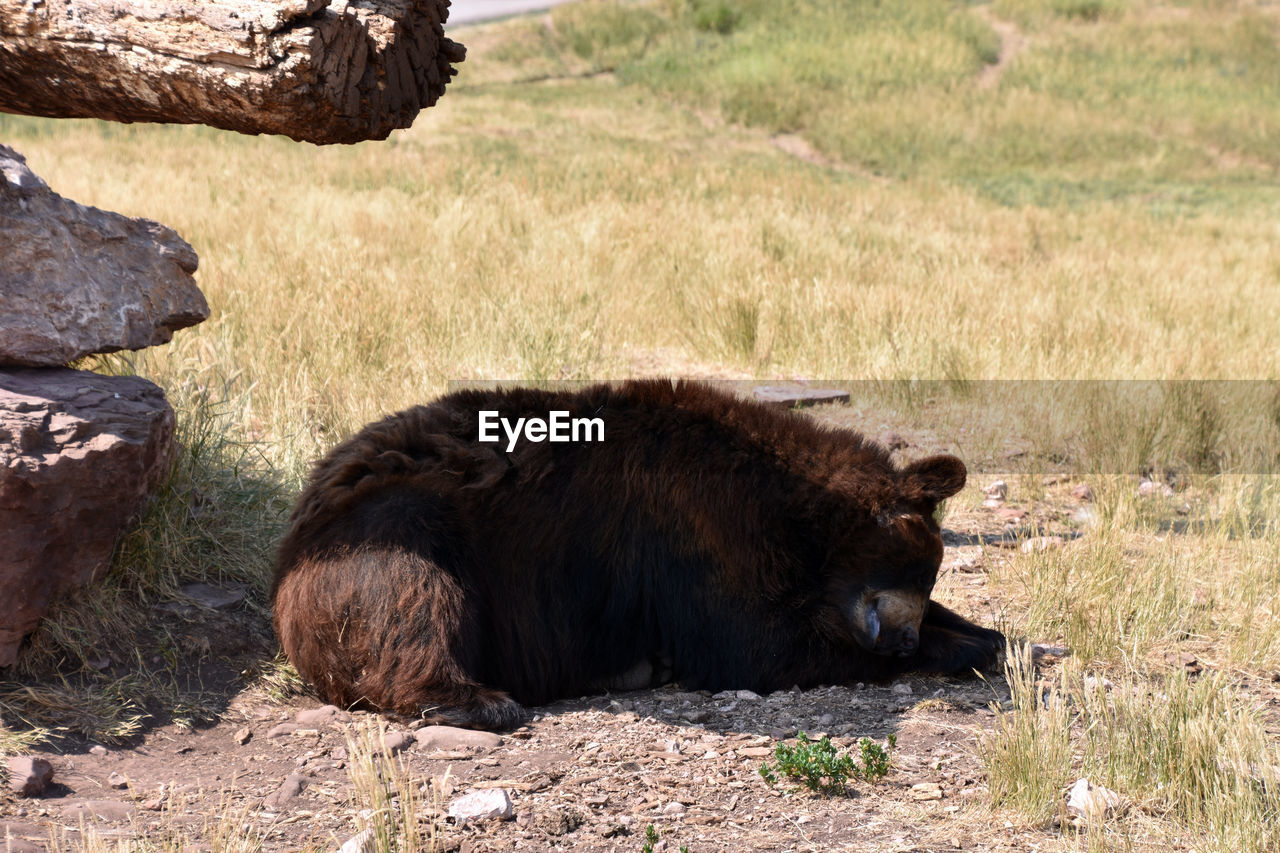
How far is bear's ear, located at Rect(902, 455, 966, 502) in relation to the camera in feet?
14.4

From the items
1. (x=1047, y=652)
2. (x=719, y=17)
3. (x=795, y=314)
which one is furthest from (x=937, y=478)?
(x=719, y=17)

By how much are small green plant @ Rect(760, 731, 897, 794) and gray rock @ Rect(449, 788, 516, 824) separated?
786mm

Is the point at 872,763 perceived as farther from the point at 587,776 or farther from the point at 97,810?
the point at 97,810

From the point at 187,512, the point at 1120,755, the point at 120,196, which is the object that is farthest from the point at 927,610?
the point at 120,196

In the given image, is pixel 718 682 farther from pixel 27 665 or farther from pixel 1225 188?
pixel 1225 188

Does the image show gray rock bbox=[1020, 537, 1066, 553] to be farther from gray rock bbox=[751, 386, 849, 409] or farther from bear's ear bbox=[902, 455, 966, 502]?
gray rock bbox=[751, 386, 849, 409]

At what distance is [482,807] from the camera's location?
3178 millimetres

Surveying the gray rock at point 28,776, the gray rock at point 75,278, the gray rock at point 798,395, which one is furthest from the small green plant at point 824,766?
the gray rock at point 798,395

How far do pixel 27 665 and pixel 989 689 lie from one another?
11.7 feet

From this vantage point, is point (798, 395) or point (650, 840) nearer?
point (650, 840)

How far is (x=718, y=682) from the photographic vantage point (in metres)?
4.33

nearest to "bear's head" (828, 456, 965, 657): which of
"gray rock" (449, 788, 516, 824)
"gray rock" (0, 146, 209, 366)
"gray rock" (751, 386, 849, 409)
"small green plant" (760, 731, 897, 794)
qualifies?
"small green plant" (760, 731, 897, 794)

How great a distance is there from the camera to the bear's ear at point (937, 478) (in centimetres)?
438

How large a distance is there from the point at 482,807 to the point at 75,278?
2.60 metres
